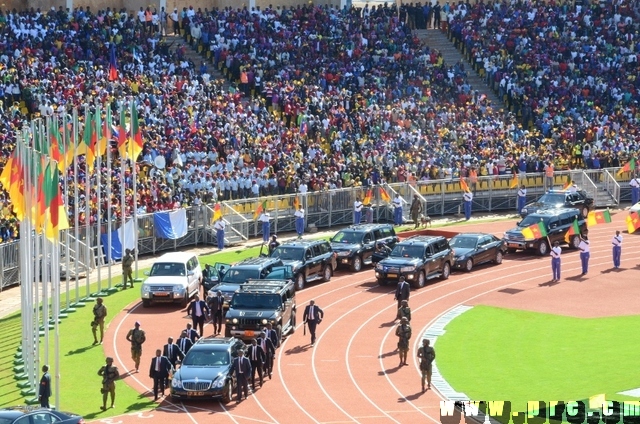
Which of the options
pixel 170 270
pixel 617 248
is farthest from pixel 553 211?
pixel 170 270

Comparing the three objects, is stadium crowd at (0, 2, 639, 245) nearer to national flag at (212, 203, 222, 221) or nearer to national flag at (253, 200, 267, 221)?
national flag at (212, 203, 222, 221)

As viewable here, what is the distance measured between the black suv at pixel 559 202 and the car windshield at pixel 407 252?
10.4 m

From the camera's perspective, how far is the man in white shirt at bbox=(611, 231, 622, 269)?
55500mm

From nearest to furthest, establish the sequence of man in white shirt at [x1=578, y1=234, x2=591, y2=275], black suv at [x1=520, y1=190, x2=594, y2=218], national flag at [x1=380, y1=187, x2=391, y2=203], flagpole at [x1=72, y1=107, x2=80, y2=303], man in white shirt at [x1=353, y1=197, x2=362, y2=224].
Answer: flagpole at [x1=72, y1=107, x2=80, y2=303], man in white shirt at [x1=578, y1=234, x2=591, y2=275], black suv at [x1=520, y1=190, x2=594, y2=218], man in white shirt at [x1=353, y1=197, x2=362, y2=224], national flag at [x1=380, y1=187, x2=391, y2=203]

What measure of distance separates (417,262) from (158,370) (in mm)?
15794

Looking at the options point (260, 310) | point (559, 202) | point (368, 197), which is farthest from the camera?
point (368, 197)

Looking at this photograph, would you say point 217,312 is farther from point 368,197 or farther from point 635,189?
point 635,189

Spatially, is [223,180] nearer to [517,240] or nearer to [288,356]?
[517,240]

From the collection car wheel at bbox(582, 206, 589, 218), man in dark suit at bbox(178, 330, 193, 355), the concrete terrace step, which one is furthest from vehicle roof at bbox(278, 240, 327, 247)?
the concrete terrace step

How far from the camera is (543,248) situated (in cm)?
5809

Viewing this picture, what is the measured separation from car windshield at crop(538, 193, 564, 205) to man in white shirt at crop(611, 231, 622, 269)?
6.39 meters

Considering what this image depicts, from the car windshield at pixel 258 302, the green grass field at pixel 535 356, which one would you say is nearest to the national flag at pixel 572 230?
the green grass field at pixel 535 356

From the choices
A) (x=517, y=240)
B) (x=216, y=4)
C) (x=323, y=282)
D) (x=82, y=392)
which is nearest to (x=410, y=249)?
(x=323, y=282)

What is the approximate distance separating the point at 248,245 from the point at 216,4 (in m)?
25.3
